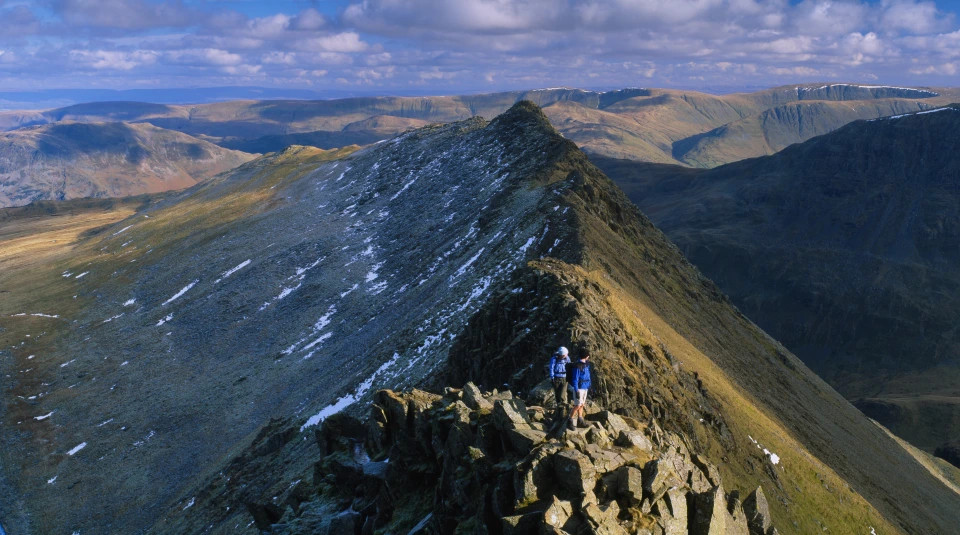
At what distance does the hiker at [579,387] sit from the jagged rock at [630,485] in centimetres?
234

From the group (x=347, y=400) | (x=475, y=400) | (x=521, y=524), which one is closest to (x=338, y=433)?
(x=475, y=400)

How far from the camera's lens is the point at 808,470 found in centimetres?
4138

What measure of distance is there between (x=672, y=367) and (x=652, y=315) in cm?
1222

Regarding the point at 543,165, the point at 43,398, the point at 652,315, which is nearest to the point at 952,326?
the point at 543,165

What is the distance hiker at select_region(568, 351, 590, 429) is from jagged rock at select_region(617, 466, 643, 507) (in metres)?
2.34

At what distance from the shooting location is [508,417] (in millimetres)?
19375

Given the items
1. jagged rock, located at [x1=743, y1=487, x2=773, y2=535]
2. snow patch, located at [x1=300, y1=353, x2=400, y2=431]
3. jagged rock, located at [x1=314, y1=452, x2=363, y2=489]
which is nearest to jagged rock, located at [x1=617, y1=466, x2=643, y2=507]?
jagged rock, located at [x1=743, y1=487, x2=773, y2=535]

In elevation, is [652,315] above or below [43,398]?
above

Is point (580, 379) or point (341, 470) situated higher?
point (580, 379)

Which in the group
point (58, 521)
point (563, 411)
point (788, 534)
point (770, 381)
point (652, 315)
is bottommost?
point (58, 521)

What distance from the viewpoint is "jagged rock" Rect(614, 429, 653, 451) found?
19203mm

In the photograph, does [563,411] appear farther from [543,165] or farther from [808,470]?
[543,165]

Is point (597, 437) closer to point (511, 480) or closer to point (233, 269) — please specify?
point (511, 480)

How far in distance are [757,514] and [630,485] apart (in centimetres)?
652
